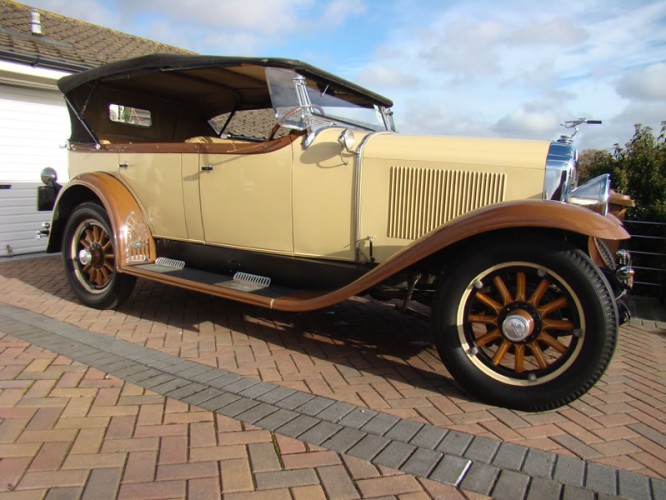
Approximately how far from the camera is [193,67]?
3582mm

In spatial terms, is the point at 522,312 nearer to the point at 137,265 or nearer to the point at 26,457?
the point at 26,457

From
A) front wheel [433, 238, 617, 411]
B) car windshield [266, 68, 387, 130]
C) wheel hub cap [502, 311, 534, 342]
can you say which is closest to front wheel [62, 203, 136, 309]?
car windshield [266, 68, 387, 130]

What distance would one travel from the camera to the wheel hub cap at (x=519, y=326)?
99.4 inches

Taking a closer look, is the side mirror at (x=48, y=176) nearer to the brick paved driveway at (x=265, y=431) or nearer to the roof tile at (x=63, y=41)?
the brick paved driveway at (x=265, y=431)

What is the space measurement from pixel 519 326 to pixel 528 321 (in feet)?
0.17

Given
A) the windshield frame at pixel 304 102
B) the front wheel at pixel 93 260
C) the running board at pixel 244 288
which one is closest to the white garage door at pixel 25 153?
the front wheel at pixel 93 260

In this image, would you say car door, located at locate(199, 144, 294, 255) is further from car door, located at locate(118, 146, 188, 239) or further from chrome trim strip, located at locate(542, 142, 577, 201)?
chrome trim strip, located at locate(542, 142, 577, 201)

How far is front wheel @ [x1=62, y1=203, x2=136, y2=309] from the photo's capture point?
13.8 ft

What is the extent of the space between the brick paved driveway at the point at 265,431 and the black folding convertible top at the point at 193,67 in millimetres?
1954

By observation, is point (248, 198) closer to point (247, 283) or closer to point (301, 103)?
point (247, 283)

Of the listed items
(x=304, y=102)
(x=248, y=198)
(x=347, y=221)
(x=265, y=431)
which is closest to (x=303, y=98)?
(x=304, y=102)

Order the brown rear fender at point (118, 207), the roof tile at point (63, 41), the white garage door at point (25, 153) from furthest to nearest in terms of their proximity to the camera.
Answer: the roof tile at point (63, 41) < the white garage door at point (25, 153) < the brown rear fender at point (118, 207)

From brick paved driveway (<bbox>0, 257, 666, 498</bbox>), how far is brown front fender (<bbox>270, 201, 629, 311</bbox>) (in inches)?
27.5

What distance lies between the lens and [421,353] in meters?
3.47
